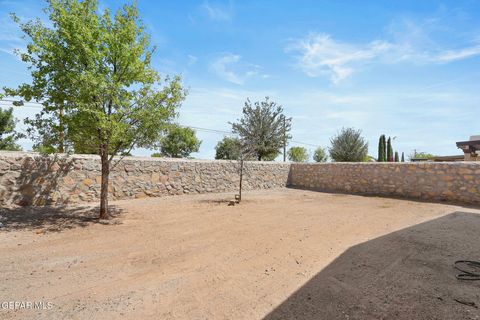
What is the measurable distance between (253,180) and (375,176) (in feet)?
20.5

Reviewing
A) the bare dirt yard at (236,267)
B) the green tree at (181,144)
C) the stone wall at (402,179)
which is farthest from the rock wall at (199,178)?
the green tree at (181,144)

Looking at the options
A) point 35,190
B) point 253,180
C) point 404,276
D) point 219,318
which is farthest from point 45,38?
point 253,180

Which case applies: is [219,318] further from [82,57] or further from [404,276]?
[82,57]

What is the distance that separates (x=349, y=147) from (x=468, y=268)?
23803mm

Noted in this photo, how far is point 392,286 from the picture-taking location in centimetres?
329

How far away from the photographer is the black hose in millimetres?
3504

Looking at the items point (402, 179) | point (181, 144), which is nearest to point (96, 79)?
point (402, 179)

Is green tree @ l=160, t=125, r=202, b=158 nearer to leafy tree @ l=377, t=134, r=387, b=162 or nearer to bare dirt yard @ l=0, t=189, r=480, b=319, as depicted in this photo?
leafy tree @ l=377, t=134, r=387, b=162

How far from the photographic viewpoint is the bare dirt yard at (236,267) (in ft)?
9.29

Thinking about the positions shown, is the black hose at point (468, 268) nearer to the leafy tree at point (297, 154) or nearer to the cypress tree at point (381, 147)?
the cypress tree at point (381, 147)

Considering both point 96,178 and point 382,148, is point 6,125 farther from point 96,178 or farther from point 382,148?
point 382,148

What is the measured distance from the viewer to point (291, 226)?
21.4 ft

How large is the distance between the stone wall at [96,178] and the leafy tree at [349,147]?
14.7 meters

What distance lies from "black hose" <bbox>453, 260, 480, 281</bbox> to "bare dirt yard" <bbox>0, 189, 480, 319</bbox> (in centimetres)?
12
